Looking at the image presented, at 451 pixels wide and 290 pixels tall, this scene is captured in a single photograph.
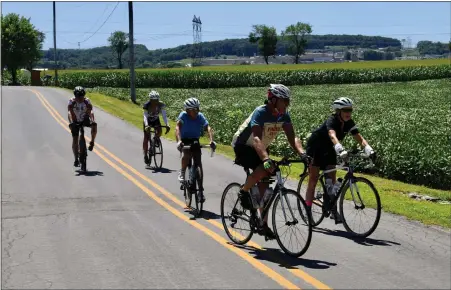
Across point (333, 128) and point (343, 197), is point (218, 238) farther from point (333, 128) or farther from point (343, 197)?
point (333, 128)

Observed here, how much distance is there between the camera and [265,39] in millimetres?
192625

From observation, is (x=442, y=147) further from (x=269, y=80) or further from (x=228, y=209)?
(x=269, y=80)

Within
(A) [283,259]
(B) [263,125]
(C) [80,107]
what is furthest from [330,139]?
(C) [80,107]

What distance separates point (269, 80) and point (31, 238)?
71.4 meters

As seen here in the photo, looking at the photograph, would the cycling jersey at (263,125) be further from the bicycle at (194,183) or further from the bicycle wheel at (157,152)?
the bicycle wheel at (157,152)

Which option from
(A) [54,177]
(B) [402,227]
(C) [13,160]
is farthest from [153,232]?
(C) [13,160]

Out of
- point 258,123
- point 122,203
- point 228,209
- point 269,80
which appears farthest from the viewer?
point 269,80

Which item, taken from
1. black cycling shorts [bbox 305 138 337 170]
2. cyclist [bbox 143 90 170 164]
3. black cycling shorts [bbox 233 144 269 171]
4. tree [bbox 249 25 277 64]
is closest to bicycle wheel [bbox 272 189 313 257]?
black cycling shorts [bbox 233 144 269 171]

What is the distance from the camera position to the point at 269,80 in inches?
3088

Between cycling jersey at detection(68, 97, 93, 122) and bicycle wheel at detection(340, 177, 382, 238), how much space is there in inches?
335

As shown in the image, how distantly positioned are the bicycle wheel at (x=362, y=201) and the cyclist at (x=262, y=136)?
3.80 ft

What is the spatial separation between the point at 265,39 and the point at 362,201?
618 feet

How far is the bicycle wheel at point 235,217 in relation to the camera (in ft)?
25.9

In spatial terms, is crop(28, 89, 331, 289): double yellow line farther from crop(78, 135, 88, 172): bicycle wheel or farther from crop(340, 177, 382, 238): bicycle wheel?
crop(340, 177, 382, 238): bicycle wheel
